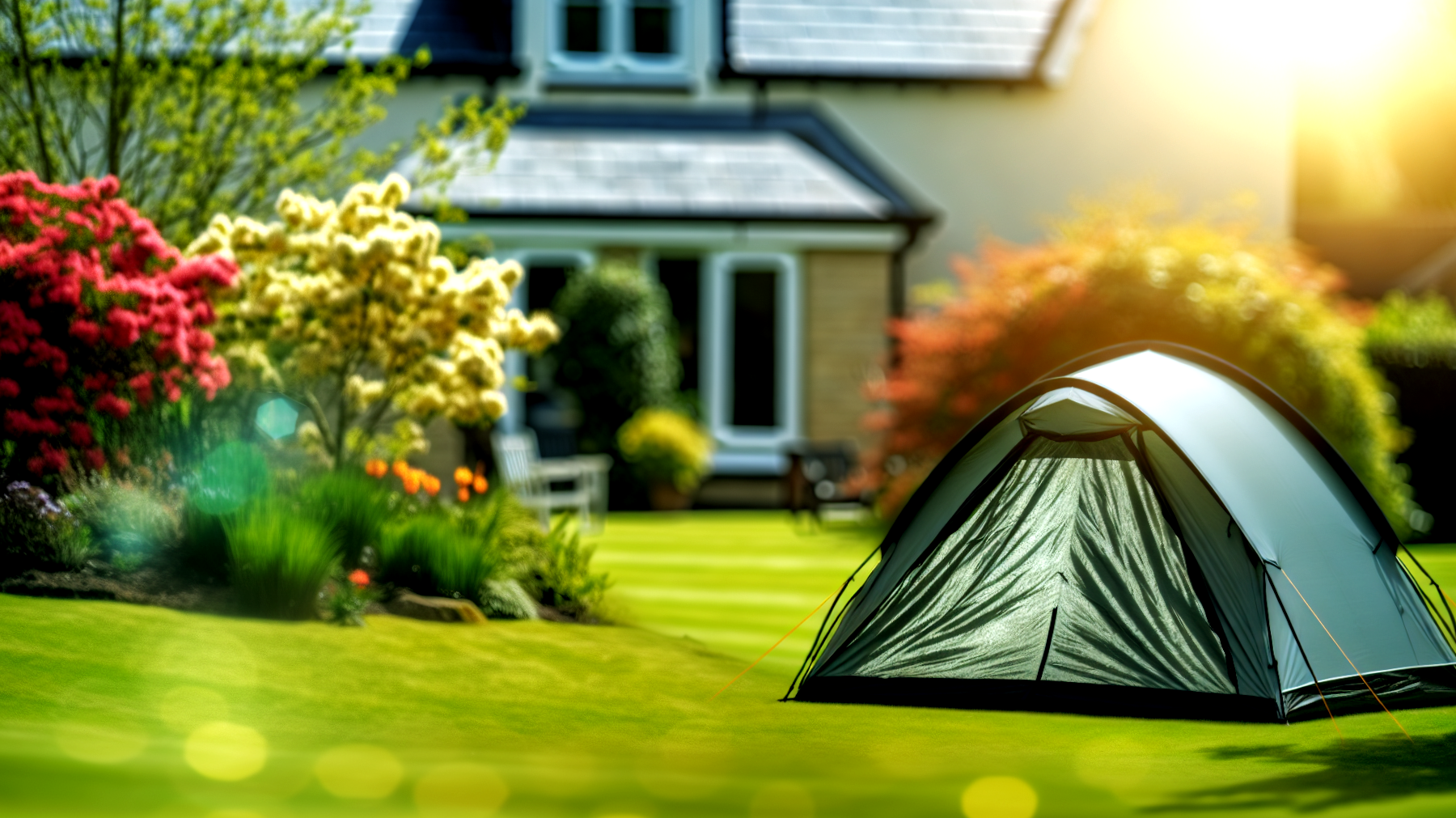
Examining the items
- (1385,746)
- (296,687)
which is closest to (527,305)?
(296,687)

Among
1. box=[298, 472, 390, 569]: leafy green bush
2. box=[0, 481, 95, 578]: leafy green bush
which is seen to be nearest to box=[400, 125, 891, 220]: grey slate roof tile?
box=[298, 472, 390, 569]: leafy green bush

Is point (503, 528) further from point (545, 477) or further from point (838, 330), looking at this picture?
point (838, 330)

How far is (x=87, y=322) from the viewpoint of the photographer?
866cm

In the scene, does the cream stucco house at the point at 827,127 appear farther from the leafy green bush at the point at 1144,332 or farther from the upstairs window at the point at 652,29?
the leafy green bush at the point at 1144,332

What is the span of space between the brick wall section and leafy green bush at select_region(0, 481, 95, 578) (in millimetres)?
11856

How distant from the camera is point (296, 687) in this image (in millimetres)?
7059

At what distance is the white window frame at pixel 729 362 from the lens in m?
19.2

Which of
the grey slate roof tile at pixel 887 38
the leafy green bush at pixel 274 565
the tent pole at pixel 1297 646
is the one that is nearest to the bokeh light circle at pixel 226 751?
the leafy green bush at pixel 274 565

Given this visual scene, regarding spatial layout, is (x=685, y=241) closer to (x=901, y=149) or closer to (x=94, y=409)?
(x=901, y=149)

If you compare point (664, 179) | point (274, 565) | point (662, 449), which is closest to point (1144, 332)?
point (662, 449)

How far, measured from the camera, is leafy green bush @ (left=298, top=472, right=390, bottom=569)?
896 cm

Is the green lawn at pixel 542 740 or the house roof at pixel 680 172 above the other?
the house roof at pixel 680 172

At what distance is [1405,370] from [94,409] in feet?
41.2

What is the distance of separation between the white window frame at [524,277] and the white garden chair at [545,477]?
8.36ft
